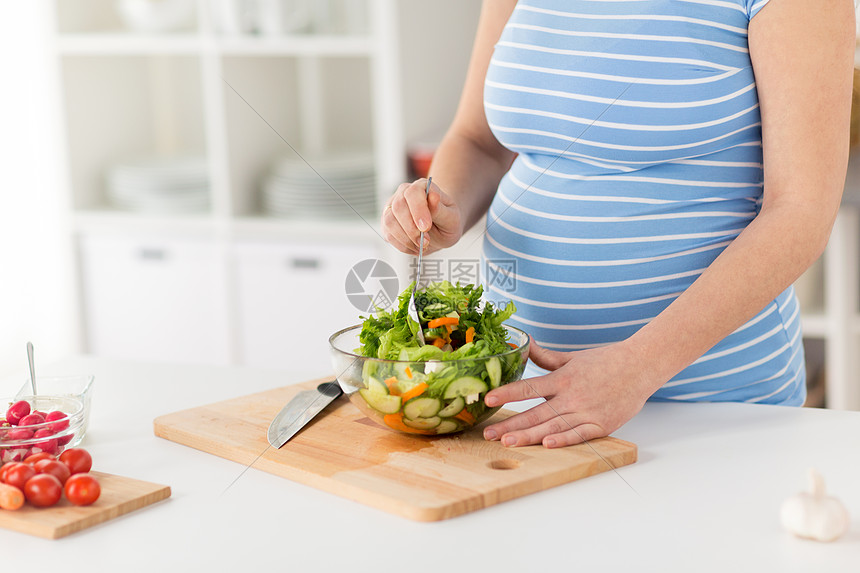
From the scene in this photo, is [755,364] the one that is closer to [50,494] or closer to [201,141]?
[50,494]

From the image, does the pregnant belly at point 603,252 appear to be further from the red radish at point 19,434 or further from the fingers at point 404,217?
the red radish at point 19,434

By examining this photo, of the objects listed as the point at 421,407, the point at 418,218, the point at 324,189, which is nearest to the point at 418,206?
the point at 418,218

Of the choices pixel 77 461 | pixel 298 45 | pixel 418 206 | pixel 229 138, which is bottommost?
pixel 77 461

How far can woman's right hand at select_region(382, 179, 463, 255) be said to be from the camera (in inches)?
38.4

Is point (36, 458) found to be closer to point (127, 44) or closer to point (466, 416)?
point (466, 416)

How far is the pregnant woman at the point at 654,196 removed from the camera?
0.93 m

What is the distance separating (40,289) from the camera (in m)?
2.70

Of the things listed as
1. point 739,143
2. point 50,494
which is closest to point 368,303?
point 50,494

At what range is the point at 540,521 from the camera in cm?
78

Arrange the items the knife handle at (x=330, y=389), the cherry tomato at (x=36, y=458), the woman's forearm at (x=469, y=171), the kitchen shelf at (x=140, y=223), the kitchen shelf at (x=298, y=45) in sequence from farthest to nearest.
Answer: the kitchen shelf at (x=140, y=223)
the kitchen shelf at (x=298, y=45)
the woman's forearm at (x=469, y=171)
the knife handle at (x=330, y=389)
the cherry tomato at (x=36, y=458)

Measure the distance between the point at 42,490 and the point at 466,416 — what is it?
38 centimetres

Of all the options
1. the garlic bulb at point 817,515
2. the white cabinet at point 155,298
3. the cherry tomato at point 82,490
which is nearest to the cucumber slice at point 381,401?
the cherry tomato at point 82,490

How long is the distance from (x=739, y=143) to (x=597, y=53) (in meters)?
0.19

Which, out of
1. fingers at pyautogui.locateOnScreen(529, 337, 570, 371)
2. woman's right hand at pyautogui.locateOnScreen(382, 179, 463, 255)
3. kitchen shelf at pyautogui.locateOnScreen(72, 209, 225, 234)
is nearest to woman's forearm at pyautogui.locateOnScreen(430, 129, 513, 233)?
woman's right hand at pyautogui.locateOnScreen(382, 179, 463, 255)
